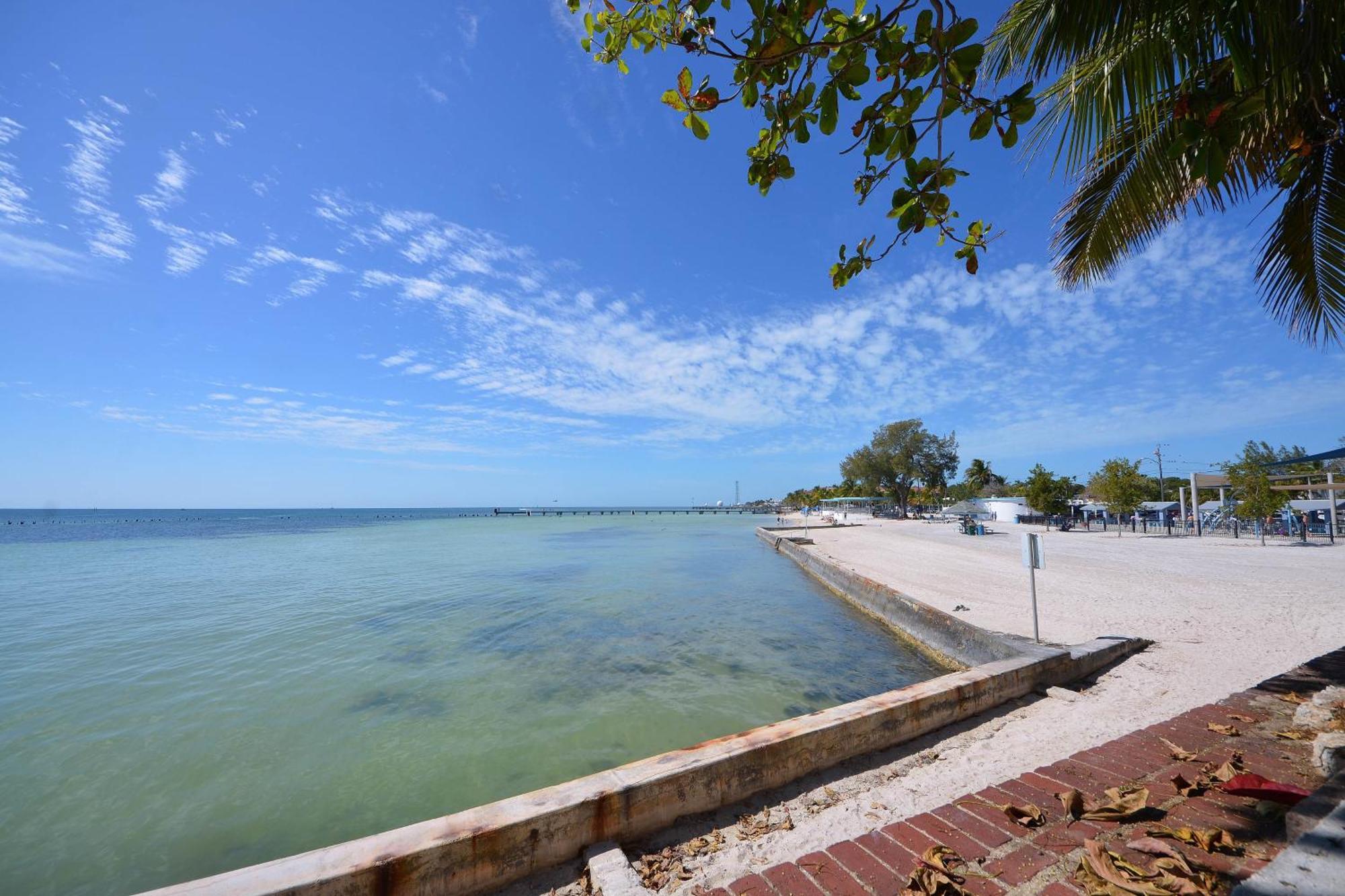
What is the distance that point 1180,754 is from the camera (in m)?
3.04

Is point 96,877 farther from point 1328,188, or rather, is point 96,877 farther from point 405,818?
point 1328,188

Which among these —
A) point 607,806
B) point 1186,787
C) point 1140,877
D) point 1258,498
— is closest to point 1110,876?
point 1140,877

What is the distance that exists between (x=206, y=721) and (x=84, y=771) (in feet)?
3.97

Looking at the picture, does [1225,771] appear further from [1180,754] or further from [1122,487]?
[1122,487]

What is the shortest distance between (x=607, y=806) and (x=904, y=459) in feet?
216

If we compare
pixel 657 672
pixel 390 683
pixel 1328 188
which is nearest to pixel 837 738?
pixel 657 672

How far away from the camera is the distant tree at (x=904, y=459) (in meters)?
62.1

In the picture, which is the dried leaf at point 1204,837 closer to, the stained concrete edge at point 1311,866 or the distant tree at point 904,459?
the stained concrete edge at point 1311,866

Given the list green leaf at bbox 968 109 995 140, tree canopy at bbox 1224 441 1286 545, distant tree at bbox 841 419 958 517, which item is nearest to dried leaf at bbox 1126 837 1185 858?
green leaf at bbox 968 109 995 140

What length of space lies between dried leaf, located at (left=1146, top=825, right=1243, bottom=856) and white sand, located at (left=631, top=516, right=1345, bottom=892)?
1278 millimetres

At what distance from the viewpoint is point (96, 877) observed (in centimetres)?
403

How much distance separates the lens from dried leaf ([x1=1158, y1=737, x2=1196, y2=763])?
117 inches

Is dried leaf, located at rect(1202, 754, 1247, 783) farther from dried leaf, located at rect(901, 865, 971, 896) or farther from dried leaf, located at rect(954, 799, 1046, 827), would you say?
dried leaf, located at rect(901, 865, 971, 896)

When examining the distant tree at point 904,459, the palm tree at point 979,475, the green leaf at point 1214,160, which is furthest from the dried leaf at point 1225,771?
the palm tree at point 979,475
